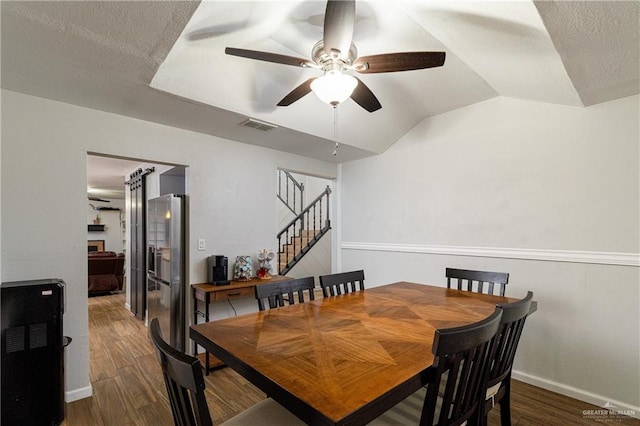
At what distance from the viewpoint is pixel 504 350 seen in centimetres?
150

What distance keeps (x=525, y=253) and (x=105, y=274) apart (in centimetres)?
737

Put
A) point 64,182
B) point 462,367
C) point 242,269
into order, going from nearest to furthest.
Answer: point 462,367 → point 64,182 → point 242,269

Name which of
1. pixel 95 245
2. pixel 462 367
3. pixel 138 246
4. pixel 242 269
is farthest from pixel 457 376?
pixel 95 245

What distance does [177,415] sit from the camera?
1.06 m

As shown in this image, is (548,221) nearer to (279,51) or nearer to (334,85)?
(334,85)

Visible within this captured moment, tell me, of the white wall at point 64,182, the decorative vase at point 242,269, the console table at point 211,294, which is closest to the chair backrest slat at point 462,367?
the console table at point 211,294

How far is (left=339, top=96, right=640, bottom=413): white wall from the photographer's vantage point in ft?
7.43

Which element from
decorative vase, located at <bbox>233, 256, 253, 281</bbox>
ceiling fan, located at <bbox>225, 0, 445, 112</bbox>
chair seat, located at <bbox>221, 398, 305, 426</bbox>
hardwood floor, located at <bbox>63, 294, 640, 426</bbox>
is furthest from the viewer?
decorative vase, located at <bbox>233, 256, 253, 281</bbox>

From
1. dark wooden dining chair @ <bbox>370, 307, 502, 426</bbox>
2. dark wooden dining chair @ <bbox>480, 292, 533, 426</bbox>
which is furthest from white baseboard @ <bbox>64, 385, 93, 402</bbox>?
dark wooden dining chair @ <bbox>480, 292, 533, 426</bbox>

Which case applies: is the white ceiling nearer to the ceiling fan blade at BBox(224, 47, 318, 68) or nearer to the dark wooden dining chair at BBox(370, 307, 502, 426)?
the ceiling fan blade at BBox(224, 47, 318, 68)

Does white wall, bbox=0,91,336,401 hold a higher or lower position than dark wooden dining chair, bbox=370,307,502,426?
higher

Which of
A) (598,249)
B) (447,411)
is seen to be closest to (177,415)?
(447,411)

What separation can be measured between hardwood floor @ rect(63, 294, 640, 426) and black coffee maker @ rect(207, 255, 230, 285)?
840 millimetres

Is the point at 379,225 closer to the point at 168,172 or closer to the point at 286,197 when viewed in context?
the point at 168,172
